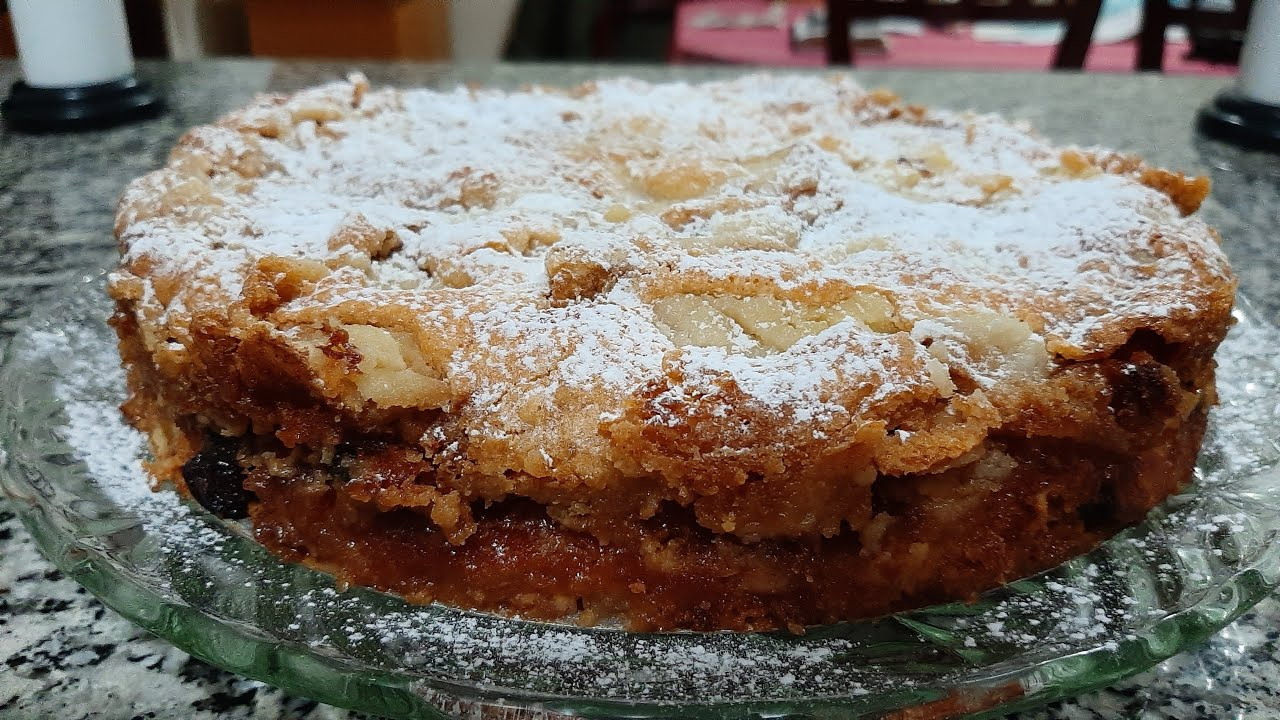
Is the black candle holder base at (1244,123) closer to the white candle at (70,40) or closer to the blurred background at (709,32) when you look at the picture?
the blurred background at (709,32)

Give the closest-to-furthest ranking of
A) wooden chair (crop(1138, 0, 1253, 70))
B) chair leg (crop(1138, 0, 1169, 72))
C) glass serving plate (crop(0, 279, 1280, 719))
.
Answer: glass serving plate (crop(0, 279, 1280, 719)) → wooden chair (crop(1138, 0, 1253, 70)) → chair leg (crop(1138, 0, 1169, 72))

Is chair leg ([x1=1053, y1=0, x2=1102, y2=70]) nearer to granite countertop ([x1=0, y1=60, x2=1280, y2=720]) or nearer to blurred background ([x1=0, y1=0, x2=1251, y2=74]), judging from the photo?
blurred background ([x1=0, y1=0, x2=1251, y2=74])

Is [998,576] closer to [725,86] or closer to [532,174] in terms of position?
[532,174]

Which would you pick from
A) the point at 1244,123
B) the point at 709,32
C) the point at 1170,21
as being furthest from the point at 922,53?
the point at 1244,123

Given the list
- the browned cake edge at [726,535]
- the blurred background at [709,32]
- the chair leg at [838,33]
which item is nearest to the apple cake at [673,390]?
the browned cake edge at [726,535]

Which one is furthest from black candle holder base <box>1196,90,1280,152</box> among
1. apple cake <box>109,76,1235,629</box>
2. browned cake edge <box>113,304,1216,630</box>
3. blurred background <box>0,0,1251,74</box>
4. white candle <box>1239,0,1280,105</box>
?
browned cake edge <box>113,304,1216,630</box>
